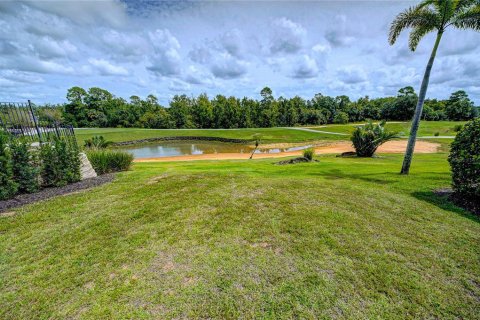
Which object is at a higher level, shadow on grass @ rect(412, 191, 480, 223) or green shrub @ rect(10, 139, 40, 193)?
green shrub @ rect(10, 139, 40, 193)

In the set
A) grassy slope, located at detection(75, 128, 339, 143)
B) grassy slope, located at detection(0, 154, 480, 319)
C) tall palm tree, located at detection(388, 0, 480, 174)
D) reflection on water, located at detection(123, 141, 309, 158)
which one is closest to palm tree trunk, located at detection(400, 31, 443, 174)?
tall palm tree, located at detection(388, 0, 480, 174)

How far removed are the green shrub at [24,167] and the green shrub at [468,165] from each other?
10.7 m

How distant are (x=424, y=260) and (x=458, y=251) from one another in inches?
30.6

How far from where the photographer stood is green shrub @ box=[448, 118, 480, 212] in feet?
15.8

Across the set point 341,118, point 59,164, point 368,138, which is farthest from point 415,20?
point 341,118

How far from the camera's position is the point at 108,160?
8695 mm

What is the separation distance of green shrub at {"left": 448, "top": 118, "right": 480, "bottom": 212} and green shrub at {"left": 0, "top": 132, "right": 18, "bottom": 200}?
1082 centimetres

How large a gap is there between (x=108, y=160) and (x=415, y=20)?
1279cm

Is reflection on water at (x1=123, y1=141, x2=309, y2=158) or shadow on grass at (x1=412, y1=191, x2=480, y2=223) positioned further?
reflection on water at (x1=123, y1=141, x2=309, y2=158)

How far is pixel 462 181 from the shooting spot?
5.10 m

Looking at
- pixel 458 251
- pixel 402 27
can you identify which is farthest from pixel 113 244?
pixel 402 27

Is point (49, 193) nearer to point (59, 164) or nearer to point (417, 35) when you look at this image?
point (59, 164)

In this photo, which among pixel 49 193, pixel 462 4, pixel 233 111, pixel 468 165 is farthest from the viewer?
pixel 233 111

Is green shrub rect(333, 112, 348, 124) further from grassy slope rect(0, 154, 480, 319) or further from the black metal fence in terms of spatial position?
the black metal fence
